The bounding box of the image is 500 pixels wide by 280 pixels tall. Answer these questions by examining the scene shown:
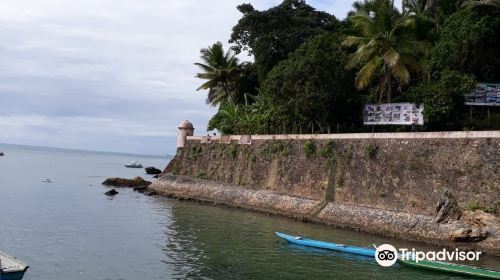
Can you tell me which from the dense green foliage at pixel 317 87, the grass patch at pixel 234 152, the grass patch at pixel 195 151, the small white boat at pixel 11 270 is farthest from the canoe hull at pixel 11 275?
the grass patch at pixel 195 151

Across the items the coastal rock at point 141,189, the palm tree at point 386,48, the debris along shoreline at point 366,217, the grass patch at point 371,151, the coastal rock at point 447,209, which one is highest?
the palm tree at point 386,48

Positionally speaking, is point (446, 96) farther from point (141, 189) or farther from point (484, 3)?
point (141, 189)

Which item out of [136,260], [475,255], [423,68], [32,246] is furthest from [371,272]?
[423,68]

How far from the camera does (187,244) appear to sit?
20.3 m

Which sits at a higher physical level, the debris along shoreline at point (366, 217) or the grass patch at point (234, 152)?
the grass patch at point (234, 152)

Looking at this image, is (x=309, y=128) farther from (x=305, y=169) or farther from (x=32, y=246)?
(x=32, y=246)

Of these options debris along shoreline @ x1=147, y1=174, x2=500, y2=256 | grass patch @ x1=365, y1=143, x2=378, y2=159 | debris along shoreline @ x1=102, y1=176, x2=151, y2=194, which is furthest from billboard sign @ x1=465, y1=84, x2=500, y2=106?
debris along shoreline @ x1=102, y1=176, x2=151, y2=194

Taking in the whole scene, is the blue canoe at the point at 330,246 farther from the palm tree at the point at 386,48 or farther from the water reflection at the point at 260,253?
the palm tree at the point at 386,48

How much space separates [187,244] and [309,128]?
53.8ft

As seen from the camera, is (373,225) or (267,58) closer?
(373,225)

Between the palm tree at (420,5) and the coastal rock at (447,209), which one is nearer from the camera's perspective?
the coastal rock at (447,209)

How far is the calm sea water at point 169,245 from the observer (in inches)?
640

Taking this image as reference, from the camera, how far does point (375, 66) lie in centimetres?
2714

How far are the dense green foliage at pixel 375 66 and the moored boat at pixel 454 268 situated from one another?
1008 cm
